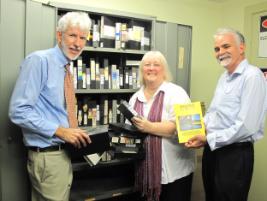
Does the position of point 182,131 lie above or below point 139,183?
above

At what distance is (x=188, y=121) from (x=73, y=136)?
31.8 inches

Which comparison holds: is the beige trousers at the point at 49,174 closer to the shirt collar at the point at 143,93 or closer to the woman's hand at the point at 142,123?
the woman's hand at the point at 142,123

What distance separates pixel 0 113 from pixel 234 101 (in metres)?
1.58

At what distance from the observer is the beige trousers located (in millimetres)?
1614

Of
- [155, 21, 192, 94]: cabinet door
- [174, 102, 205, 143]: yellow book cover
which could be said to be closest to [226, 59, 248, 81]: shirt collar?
[174, 102, 205, 143]: yellow book cover

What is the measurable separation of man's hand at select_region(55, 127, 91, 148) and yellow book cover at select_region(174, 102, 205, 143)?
65cm

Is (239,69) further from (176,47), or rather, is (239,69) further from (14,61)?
(14,61)

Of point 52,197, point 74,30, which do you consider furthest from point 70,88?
point 52,197

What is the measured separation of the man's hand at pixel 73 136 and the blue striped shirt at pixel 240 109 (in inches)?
32.4

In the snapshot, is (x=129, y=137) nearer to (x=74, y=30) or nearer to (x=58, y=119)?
(x=58, y=119)

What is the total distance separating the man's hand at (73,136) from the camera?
63.2 inches

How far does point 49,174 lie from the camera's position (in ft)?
5.30

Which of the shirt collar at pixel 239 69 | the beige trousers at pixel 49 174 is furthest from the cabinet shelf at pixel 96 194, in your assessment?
the shirt collar at pixel 239 69

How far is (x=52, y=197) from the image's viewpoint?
1632 mm
